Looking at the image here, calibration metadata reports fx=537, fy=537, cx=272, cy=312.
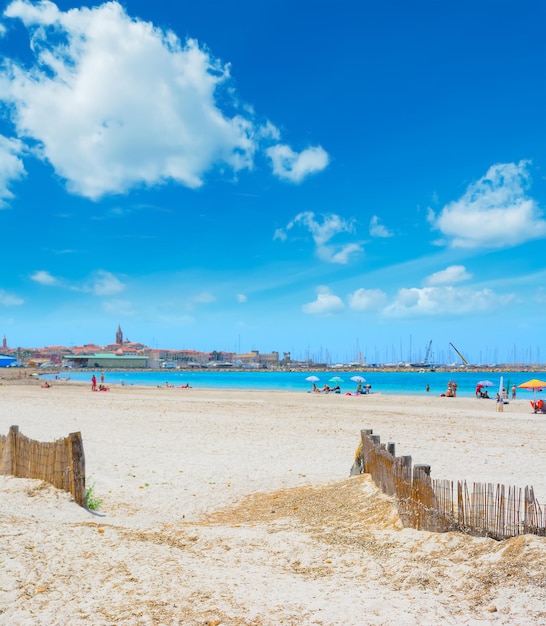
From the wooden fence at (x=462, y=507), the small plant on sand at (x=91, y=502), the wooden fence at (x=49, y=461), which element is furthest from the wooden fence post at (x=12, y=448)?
the wooden fence at (x=462, y=507)

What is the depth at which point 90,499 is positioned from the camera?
30.7ft

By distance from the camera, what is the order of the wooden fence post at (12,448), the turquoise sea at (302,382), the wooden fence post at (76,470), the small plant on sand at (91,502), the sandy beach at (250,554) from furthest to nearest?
the turquoise sea at (302,382) < the wooden fence post at (12,448) < the small plant on sand at (91,502) < the wooden fence post at (76,470) < the sandy beach at (250,554)

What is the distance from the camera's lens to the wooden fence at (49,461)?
877 cm

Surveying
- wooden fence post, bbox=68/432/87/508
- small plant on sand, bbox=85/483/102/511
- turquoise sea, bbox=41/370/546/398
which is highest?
wooden fence post, bbox=68/432/87/508

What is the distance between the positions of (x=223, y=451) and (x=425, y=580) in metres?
10.4

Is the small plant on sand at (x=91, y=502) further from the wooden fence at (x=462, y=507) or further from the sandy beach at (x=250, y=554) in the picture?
the wooden fence at (x=462, y=507)

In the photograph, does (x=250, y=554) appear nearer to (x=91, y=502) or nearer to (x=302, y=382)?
(x=91, y=502)

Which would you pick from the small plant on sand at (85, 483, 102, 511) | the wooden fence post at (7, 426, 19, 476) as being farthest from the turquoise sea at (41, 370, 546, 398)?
the wooden fence post at (7, 426, 19, 476)

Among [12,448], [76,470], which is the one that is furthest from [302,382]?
[76,470]

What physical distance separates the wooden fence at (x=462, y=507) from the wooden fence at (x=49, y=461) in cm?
505

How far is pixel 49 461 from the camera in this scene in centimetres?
909

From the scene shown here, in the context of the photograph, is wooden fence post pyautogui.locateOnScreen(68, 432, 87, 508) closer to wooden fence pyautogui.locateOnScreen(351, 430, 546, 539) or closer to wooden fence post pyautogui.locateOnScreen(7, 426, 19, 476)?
wooden fence post pyautogui.locateOnScreen(7, 426, 19, 476)

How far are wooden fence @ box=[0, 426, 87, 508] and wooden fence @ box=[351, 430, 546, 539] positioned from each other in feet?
16.6

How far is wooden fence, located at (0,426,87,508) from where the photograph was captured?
28.8 ft
